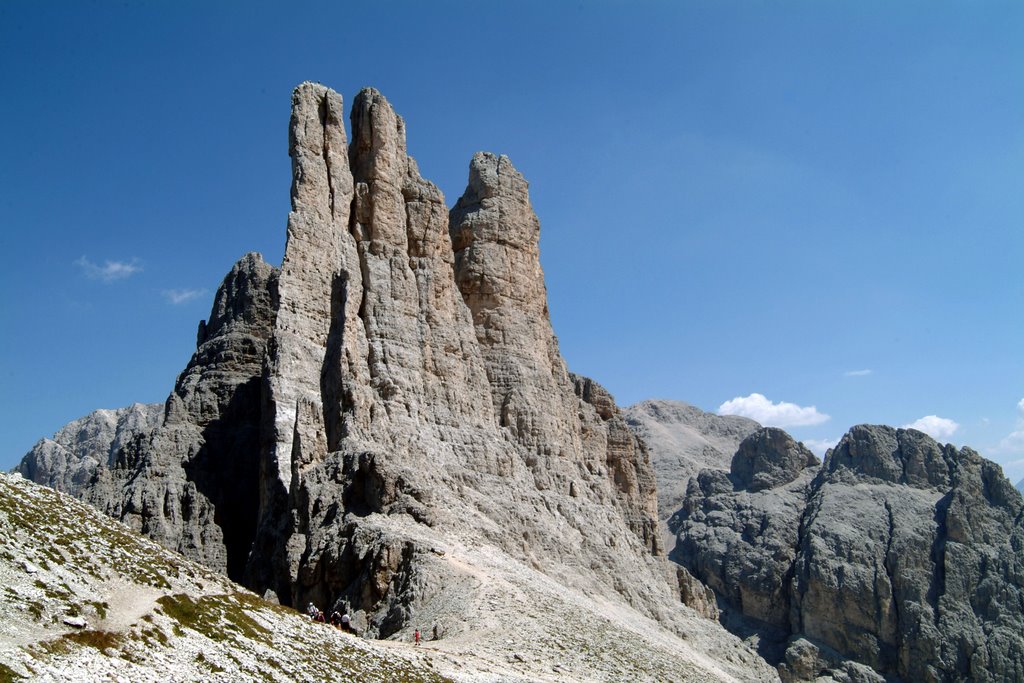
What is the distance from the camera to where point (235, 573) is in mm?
55406

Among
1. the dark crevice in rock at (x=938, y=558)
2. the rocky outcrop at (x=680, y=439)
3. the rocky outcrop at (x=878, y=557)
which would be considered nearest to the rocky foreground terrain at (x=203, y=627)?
the rocky outcrop at (x=878, y=557)

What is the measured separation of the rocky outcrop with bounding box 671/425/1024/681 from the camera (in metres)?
104

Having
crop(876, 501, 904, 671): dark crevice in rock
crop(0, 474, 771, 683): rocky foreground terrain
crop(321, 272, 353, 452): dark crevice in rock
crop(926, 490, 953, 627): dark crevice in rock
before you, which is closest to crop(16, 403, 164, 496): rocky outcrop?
crop(321, 272, 353, 452): dark crevice in rock

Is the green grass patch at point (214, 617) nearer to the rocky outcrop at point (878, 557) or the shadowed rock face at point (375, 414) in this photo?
the shadowed rock face at point (375, 414)

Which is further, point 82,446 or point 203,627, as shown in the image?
point 82,446

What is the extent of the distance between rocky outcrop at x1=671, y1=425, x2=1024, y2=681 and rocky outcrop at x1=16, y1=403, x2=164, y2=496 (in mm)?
62086

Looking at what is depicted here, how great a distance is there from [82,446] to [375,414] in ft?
255

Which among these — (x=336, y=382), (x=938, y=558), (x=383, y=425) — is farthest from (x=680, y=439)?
(x=336, y=382)

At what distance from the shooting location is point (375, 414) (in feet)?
187

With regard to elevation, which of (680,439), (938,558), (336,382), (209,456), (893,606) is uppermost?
(680,439)

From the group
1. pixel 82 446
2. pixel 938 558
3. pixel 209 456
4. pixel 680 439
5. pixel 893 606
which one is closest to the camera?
pixel 209 456

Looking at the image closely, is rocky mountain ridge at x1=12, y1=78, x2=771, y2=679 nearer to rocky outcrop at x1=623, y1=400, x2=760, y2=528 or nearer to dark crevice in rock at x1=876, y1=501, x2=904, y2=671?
dark crevice in rock at x1=876, y1=501, x2=904, y2=671

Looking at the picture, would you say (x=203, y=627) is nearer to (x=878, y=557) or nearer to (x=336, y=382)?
(x=336, y=382)

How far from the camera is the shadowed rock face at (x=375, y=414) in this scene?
167 feet
